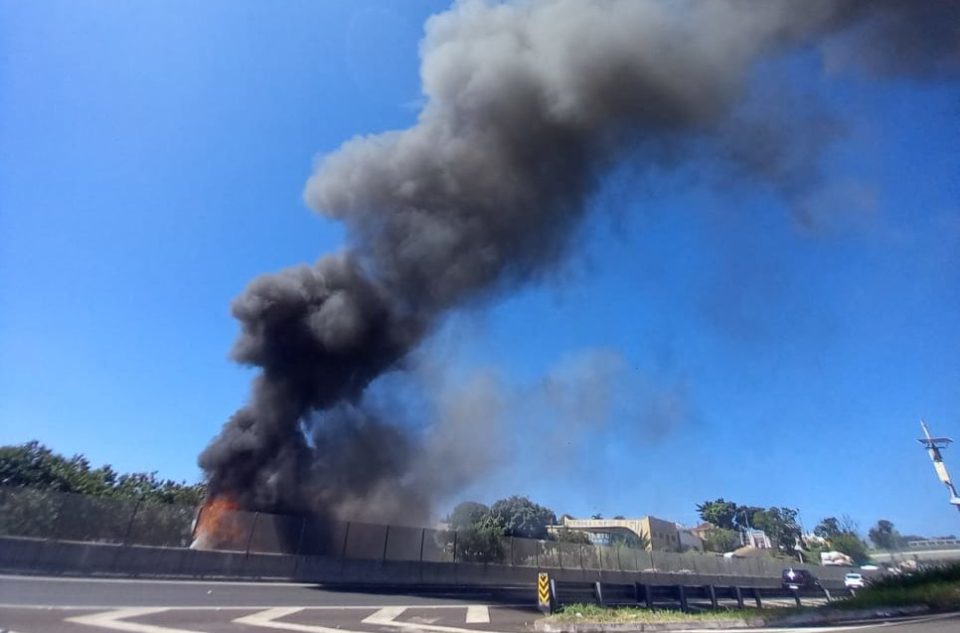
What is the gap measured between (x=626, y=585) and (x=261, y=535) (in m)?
16.1

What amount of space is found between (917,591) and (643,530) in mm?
66166

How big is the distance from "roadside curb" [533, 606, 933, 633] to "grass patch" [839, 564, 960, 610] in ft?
0.73

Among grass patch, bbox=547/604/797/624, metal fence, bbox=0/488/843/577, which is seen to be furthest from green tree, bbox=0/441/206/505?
Result: grass patch, bbox=547/604/797/624

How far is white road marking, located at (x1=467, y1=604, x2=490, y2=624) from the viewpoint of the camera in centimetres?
925

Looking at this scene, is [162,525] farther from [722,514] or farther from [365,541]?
[722,514]

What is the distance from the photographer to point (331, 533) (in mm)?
23078

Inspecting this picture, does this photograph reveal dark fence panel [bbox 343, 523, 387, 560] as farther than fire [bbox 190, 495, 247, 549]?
Yes

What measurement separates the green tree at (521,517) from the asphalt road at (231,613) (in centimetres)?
5043

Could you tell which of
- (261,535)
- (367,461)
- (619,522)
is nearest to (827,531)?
(619,522)

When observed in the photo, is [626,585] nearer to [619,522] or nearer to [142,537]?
[142,537]

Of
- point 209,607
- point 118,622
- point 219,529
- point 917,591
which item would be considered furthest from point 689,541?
point 118,622

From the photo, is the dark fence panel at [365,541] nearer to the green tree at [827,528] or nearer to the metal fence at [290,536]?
the metal fence at [290,536]

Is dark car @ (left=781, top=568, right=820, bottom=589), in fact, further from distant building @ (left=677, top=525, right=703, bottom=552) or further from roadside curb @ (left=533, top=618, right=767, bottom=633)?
distant building @ (left=677, top=525, right=703, bottom=552)

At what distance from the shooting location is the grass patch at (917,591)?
36.8 ft
